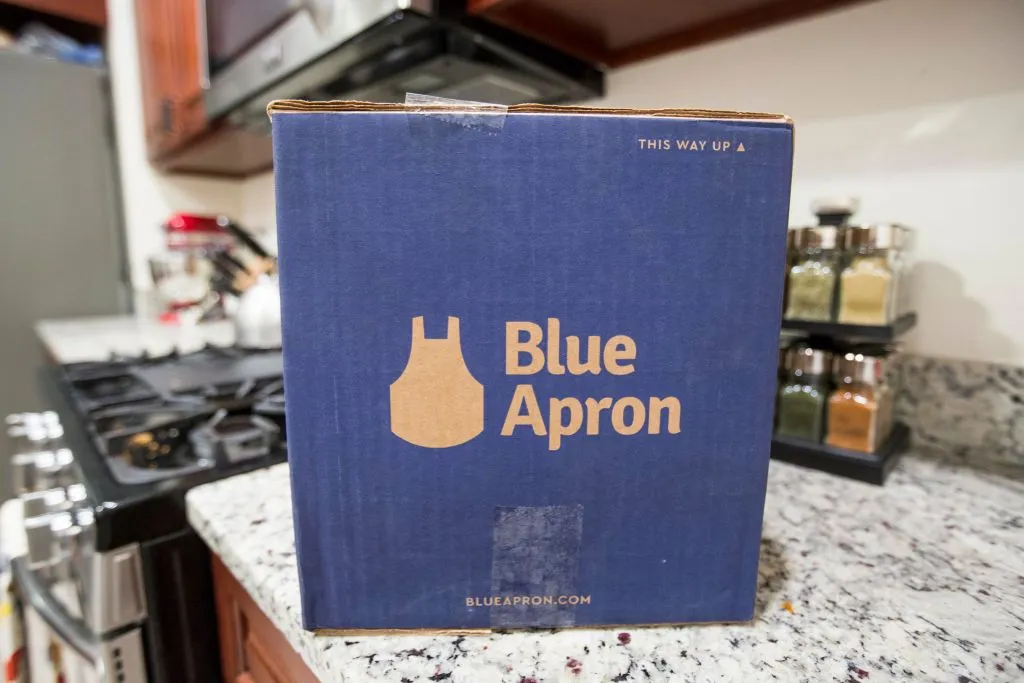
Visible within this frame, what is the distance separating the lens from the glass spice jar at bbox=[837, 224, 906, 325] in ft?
1.96

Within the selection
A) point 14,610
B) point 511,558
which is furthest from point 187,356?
point 511,558

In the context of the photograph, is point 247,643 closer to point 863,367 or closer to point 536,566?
point 536,566

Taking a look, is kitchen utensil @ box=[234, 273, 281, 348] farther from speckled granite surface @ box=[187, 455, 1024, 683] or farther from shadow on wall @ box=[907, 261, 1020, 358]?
shadow on wall @ box=[907, 261, 1020, 358]

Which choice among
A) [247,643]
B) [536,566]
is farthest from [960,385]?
[247,643]

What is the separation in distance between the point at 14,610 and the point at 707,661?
39.9 inches

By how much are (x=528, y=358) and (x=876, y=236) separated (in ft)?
1.63

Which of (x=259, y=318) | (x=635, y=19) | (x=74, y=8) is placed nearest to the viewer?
(x=635, y=19)

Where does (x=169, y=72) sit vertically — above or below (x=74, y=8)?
below

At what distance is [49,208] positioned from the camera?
1815mm

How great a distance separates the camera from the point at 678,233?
12.6 inches

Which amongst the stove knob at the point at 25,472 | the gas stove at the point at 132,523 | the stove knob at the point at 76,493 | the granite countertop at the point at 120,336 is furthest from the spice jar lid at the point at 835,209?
the granite countertop at the point at 120,336

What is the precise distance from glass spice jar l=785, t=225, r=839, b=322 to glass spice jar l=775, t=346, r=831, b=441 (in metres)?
0.05

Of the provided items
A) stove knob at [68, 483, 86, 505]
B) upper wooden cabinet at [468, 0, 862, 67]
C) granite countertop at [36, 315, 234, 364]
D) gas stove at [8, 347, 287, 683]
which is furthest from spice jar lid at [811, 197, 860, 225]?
granite countertop at [36, 315, 234, 364]

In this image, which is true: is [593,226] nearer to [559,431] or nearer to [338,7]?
[559,431]
